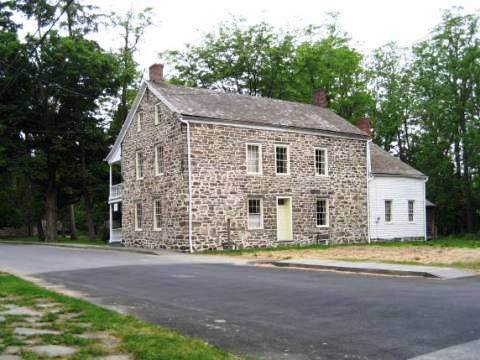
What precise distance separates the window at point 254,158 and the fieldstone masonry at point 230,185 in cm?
25

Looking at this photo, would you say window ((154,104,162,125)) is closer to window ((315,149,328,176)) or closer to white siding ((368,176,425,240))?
window ((315,149,328,176))

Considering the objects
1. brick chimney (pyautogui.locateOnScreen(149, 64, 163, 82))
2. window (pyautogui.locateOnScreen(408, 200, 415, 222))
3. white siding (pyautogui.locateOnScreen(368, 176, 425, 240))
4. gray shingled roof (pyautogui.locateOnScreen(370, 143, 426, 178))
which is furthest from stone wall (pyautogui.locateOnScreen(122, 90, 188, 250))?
window (pyautogui.locateOnScreen(408, 200, 415, 222))

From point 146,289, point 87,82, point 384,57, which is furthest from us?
point 384,57

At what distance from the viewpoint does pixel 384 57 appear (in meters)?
52.4

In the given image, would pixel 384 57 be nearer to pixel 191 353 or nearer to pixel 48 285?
pixel 48 285

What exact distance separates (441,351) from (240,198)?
19975mm

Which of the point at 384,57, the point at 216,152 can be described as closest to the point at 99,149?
the point at 216,152

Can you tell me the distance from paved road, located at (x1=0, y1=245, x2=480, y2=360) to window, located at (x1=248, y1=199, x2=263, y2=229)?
1078 centimetres

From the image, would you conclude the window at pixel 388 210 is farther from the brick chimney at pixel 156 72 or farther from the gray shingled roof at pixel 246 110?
the brick chimney at pixel 156 72

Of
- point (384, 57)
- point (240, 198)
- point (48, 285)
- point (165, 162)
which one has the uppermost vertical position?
point (384, 57)

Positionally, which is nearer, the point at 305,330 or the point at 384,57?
the point at 305,330

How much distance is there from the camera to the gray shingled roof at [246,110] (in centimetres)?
2572

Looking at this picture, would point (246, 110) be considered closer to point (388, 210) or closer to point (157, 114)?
point (157, 114)

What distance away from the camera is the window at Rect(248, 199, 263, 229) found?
2622 cm
